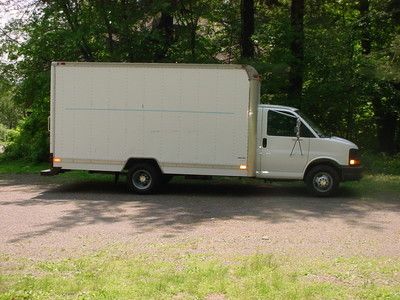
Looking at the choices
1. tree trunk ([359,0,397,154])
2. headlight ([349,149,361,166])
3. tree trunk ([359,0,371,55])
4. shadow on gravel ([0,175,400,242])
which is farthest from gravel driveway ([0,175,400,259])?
tree trunk ([359,0,371,55])

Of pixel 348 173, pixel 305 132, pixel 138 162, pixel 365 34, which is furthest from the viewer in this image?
pixel 365 34

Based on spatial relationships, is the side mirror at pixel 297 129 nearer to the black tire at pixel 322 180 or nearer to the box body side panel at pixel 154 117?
the black tire at pixel 322 180

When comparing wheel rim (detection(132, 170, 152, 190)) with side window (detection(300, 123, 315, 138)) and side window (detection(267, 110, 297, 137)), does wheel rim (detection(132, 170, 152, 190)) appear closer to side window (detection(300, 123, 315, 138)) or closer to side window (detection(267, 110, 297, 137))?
side window (detection(267, 110, 297, 137))

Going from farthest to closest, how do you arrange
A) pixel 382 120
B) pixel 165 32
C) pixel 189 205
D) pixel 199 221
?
1. pixel 382 120
2. pixel 165 32
3. pixel 189 205
4. pixel 199 221

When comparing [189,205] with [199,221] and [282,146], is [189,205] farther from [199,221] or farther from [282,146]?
[282,146]

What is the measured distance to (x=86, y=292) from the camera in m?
5.54

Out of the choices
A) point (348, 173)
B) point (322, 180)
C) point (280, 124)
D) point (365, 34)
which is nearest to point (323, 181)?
point (322, 180)

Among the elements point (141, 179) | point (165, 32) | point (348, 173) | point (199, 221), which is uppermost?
point (165, 32)

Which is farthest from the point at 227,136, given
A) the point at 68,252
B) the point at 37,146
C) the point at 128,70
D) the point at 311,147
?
the point at 37,146

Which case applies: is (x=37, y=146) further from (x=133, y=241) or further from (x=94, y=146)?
(x=133, y=241)

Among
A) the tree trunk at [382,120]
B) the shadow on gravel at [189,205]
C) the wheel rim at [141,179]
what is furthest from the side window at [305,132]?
the tree trunk at [382,120]

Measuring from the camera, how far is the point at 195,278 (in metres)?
6.05

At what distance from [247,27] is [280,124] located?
8.11 meters

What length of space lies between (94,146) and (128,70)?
2005 millimetres
